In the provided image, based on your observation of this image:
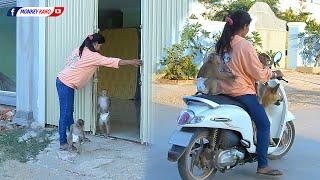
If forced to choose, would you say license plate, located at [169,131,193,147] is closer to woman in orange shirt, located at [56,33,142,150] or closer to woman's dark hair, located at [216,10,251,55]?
woman's dark hair, located at [216,10,251,55]

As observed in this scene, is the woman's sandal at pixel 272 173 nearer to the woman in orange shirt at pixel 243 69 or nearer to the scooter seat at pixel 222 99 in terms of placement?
the woman in orange shirt at pixel 243 69

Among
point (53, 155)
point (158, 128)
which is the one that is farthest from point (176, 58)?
point (53, 155)

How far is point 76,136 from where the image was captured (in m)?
6.66

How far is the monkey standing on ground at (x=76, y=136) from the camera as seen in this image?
6.66 m

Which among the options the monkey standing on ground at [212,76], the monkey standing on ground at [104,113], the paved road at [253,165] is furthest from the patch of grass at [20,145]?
the monkey standing on ground at [212,76]

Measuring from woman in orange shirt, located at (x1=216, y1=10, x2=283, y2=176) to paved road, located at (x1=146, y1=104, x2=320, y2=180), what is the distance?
39 cm

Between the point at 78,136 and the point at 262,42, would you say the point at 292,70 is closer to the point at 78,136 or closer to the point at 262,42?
the point at 262,42

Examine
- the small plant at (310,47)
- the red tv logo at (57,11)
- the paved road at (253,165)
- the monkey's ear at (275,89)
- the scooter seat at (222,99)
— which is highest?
the red tv logo at (57,11)

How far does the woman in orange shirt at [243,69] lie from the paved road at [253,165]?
0.39m

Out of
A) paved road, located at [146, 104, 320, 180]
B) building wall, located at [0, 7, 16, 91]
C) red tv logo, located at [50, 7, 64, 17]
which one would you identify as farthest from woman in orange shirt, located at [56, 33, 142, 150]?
building wall, located at [0, 7, 16, 91]


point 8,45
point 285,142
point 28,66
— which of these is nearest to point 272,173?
point 285,142

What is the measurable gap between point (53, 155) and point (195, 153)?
2.41m

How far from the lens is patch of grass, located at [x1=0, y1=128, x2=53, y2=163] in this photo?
679cm

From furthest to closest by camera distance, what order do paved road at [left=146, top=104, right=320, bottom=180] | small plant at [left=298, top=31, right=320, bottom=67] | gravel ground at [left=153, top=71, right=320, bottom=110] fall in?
1. small plant at [left=298, top=31, right=320, bottom=67]
2. gravel ground at [left=153, top=71, right=320, bottom=110]
3. paved road at [left=146, top=104, right=320, bottom=180]
